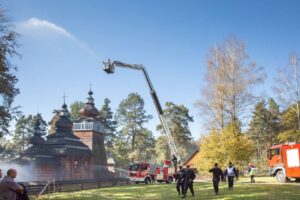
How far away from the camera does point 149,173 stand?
44.8 m

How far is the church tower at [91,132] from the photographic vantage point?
228 ft

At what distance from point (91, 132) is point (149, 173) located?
2772 cm

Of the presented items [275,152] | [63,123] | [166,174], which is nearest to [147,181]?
[166,174]

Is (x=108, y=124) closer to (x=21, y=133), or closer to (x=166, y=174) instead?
(x=21, y=133)

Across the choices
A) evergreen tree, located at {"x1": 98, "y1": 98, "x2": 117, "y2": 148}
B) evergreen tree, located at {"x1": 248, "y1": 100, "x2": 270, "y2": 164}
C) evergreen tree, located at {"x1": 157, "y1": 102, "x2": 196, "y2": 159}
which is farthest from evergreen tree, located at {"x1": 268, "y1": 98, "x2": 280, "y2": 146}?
evergreen tree, located at {"x1": 98, "y1": 98, "x2": 117, "y2": 148}

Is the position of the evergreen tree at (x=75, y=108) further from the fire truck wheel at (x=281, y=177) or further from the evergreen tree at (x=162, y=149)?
the fire truck wheel at (x=281, y=177)

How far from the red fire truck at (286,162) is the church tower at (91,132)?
4396cm

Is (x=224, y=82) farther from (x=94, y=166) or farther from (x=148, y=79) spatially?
(x=94, y=166)

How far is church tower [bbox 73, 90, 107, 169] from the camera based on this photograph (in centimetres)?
6962

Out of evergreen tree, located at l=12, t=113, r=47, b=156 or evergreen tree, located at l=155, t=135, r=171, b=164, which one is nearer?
evergreen tree, located at l=155, t=135, r=171, b=164

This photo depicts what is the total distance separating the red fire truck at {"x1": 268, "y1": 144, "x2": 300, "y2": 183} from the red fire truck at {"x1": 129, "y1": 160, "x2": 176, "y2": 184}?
48.0 ft

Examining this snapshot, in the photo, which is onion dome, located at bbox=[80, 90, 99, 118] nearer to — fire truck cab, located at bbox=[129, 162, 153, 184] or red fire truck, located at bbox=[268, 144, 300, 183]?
fire truck cab, located at bbox=[129, 162, 153, 184]

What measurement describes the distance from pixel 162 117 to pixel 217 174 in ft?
43.1

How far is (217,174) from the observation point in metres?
21.3
